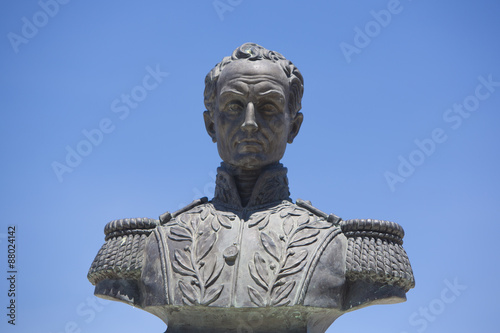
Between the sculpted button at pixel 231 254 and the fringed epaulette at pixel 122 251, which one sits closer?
the sculpted button at pixel 231 254

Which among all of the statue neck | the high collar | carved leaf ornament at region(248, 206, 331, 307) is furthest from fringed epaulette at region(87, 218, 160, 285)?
carved leaf ornament at region(248, 206, 331, 307)

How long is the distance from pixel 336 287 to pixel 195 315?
1261mm

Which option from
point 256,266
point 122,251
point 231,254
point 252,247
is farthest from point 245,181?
point 122,251

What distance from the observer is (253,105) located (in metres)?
8.63

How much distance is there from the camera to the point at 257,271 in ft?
26.7

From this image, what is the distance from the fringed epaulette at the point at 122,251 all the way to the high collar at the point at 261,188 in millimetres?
706

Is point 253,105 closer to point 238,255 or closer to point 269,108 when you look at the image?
point 269,108

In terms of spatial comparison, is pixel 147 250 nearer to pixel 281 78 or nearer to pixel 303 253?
Answer: pixel 303 253

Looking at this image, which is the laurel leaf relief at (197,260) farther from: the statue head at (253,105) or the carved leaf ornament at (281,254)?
the statue head at (253,105)

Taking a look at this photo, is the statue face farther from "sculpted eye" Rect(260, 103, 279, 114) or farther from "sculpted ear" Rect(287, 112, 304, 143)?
"sculpted ear" Rect(287, 112, 304, 143)

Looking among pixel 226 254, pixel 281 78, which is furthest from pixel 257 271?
pixel 281 78

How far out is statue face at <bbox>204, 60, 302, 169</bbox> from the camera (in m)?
8.63

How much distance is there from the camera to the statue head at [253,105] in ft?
28.3

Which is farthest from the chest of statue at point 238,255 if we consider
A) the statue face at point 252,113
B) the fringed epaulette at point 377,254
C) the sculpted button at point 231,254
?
the statue face at point 252,113
